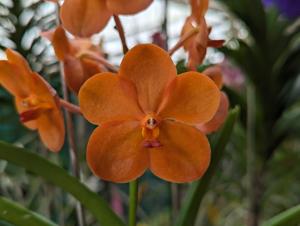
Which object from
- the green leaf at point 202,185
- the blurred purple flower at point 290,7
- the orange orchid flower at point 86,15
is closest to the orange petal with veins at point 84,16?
the orange orchid flower at point 86,15

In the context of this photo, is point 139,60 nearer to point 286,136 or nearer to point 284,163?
point 286,136

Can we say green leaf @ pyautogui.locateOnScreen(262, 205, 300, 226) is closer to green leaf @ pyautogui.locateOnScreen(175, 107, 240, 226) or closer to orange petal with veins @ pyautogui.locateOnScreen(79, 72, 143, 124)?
green leaf @ pyautogui.locateOnScreen(175, 107, 240, 226)

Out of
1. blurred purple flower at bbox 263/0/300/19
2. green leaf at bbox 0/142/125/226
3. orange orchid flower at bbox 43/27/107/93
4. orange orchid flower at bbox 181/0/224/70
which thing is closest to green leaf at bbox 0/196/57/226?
green leaf at bbox 0/142/125/226

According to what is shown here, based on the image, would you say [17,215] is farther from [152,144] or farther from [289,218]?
[289,218]

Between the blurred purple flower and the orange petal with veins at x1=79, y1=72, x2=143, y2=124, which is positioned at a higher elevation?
the orange petal with veins at x1=79, y1=72, x2=143, y2=124

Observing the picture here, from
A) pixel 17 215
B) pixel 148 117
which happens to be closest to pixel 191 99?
pixel 148 117
